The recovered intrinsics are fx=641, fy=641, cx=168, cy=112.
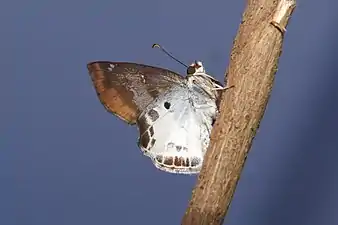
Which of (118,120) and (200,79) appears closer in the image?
(200,79)

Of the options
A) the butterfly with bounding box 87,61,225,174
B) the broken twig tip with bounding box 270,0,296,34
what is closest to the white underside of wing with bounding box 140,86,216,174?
the butterfly with bounding box 87,61,225,174

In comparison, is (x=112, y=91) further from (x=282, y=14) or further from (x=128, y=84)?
(x=282, y=14)

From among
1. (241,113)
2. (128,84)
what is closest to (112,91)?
(128,84)

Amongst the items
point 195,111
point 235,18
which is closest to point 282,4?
point 195,111

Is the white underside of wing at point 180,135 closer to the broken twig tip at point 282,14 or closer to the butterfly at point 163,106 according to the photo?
the butterfly at point 163,106

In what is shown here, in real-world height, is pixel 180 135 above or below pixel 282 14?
below

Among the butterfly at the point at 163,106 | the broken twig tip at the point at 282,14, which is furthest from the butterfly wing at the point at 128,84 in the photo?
the broken twig tip at the point at 282,14

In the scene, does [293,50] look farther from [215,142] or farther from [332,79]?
[215,142]
